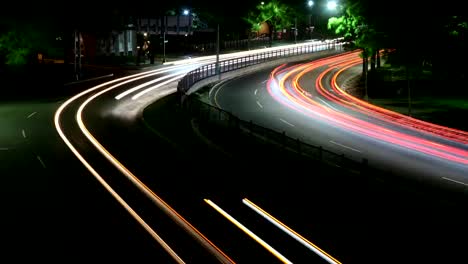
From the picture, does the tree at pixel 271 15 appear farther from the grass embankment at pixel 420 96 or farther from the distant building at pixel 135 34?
the grass embankment at pixel 420 96

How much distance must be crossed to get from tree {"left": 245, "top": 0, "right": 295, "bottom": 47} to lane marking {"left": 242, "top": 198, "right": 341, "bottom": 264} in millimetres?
75319

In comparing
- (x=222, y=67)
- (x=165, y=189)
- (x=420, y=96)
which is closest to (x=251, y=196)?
(x=165, y=189)

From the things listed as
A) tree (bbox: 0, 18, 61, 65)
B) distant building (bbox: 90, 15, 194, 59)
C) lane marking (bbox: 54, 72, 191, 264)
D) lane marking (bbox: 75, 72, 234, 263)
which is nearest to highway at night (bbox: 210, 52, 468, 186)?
lane marking (bbox: 75, 72, 234, 263)

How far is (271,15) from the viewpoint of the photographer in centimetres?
9388

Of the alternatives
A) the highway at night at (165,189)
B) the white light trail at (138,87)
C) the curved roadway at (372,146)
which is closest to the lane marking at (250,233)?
the highway at night at (165,189)

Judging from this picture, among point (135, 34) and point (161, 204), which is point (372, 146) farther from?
point (135, 34)

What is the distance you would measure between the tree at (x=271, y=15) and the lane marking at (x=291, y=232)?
75.3 metres

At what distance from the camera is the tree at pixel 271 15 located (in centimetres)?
9225

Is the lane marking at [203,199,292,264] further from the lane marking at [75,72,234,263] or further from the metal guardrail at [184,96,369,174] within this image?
the metal guardrail at [184,96,369,174]

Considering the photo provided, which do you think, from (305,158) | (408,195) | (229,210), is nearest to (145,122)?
(305,158)

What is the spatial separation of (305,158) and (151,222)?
26.8ft

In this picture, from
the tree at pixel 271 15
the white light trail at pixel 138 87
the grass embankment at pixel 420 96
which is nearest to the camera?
the grass embankment at pixel 420 96

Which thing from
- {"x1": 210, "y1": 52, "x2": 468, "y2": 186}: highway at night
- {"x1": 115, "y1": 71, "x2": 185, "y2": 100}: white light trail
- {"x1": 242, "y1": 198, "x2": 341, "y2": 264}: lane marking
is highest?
{"x1": 115, "y1": 71, "x2": 185, "y2": 100}: white light trail

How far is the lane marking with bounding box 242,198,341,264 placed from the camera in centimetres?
1386
